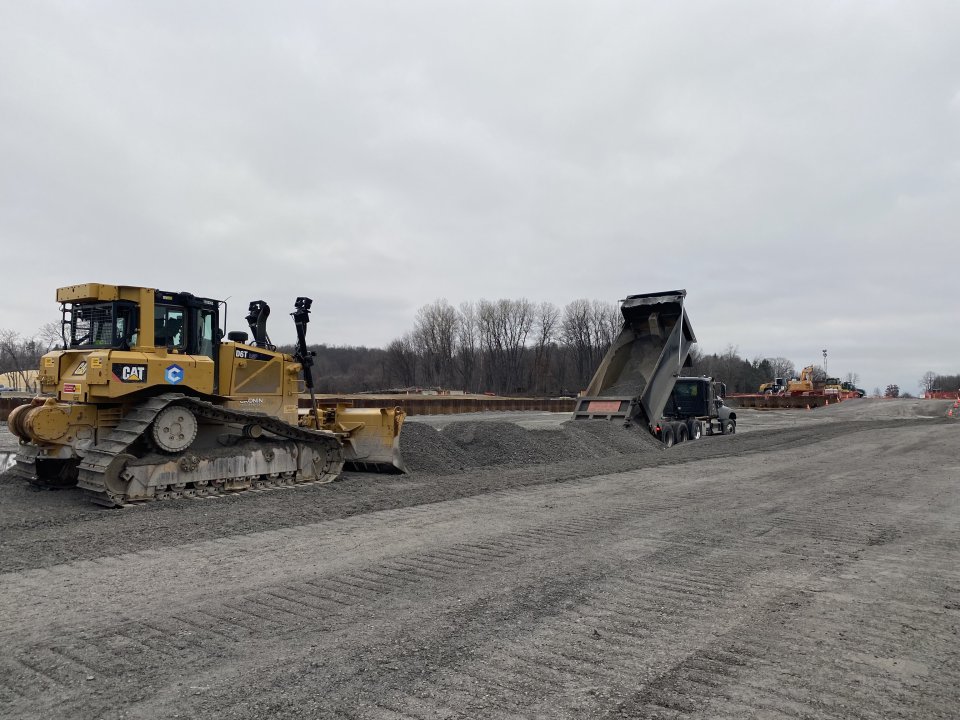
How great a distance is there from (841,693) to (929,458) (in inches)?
596

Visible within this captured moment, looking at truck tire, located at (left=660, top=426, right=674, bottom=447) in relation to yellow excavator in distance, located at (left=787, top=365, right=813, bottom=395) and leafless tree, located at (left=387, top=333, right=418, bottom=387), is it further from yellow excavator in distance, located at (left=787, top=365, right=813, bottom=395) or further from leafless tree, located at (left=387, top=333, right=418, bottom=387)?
leafless tree, located at (left=387, top=333, right=418, bottom=387)

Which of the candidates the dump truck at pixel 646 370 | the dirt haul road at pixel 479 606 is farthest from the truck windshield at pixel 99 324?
the dump truck at pixel 646 370

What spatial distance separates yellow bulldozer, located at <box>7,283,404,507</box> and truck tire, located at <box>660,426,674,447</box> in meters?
12.3

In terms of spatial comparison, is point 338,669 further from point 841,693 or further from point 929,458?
point 929,458

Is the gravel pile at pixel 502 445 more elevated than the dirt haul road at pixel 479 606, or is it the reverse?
the gravel pile at pixel 502 445

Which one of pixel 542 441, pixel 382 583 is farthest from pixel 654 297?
pixel 382 583

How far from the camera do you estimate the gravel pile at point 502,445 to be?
14008 mm

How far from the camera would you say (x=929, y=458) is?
1620 centimetres

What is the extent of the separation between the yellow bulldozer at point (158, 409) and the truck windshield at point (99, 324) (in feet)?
0.05

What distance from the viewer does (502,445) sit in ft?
50.7

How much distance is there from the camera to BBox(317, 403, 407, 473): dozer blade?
42.1ft

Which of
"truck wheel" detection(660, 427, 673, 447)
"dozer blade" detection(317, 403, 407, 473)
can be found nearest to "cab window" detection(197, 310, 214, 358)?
"dozer blade" detection(317, 403, 407, 473)

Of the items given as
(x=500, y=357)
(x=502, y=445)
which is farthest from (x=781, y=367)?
(x=502, y=445)

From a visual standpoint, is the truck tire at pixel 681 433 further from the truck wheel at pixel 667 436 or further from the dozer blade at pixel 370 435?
the dozer blade at pixel 370 435
